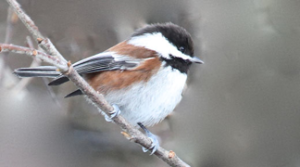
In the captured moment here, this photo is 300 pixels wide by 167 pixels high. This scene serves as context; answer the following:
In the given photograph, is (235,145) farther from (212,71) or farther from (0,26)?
(0,26)

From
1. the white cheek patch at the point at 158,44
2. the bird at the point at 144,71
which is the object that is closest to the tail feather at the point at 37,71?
the bird at the point at 144,71

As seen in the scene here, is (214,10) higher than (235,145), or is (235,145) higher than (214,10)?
(214,10)

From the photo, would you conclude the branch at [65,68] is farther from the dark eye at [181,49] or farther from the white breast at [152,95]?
the dark eye at [181,49]

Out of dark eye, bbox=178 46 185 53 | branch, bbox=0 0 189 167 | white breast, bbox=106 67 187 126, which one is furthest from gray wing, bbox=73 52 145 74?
branch, bbox=0 0 189 167

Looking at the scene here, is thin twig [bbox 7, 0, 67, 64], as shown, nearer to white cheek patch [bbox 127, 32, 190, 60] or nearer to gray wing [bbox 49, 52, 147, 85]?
gray wing [bbox 49, 52, 147, 85]

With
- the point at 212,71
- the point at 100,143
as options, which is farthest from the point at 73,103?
the point at 212,71

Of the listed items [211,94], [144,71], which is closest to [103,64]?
[144,71]
